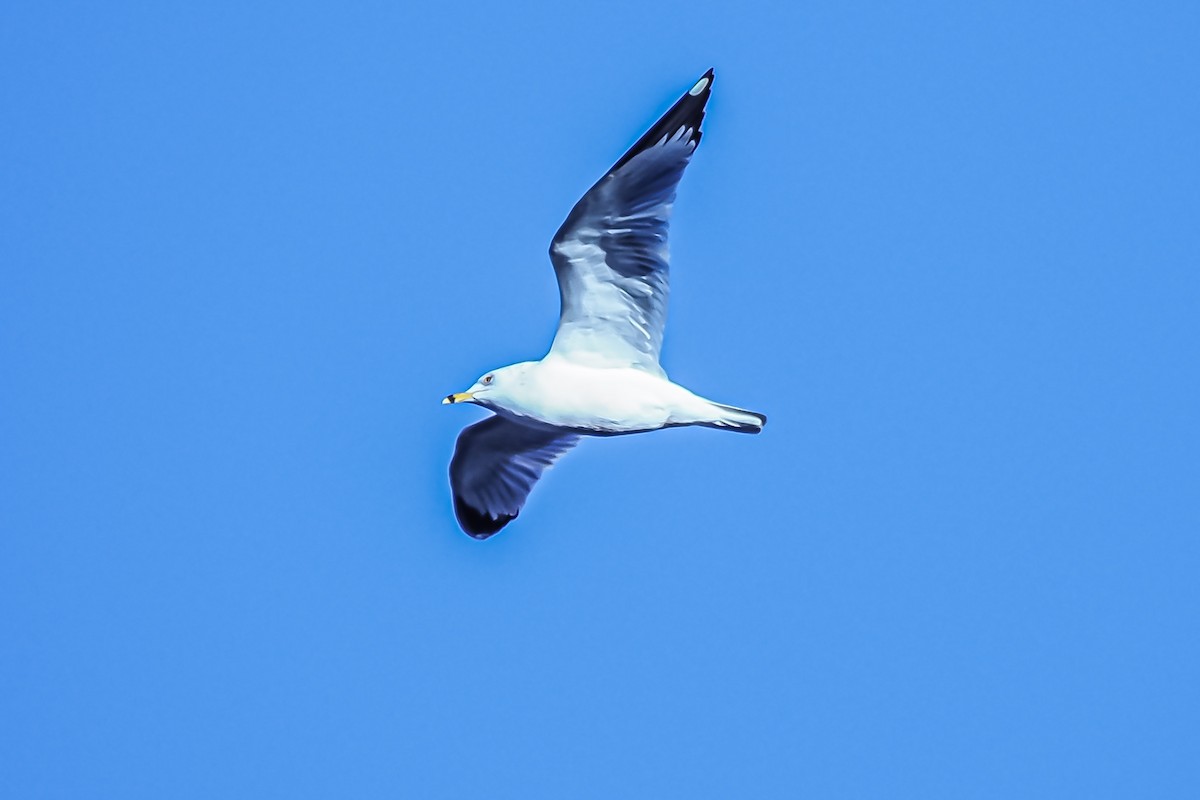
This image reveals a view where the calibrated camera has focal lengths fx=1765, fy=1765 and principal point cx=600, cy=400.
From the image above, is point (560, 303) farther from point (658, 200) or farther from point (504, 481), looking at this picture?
point (504, 481)

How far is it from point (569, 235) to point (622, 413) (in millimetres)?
938

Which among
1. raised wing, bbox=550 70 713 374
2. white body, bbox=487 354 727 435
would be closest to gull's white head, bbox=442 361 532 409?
white body, bbox=487 354 727 435

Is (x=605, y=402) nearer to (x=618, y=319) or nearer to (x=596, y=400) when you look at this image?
(x=596, y=400)

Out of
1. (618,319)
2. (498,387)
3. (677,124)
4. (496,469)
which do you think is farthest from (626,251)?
(496,469)

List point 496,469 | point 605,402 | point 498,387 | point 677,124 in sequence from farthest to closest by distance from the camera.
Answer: point 496,469 < point 498,387 < point 605,402 < point 677,124

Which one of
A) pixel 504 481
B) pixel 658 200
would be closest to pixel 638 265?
pixel 658 200

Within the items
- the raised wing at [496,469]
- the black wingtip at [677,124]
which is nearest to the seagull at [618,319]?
the black wingtip at [677,124]

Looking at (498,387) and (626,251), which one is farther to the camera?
(498,387)

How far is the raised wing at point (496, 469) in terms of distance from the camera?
10.5 meters

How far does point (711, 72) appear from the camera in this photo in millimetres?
8875

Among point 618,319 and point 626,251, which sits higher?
point 626,251

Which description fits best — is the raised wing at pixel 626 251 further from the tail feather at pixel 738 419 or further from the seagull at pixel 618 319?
the tail feather at pixel 738 419

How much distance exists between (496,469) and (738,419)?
7.11 ft

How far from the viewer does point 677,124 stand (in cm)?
867
